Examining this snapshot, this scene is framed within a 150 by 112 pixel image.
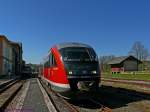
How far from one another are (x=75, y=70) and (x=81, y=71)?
0.90 ft

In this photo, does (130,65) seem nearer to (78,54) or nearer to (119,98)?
(119,98)

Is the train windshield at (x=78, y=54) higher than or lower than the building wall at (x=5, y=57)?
lower

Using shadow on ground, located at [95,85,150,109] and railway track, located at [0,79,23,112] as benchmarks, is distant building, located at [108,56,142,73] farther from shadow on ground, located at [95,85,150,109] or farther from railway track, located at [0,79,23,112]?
shadow on ground, located at [95,85,150,109]

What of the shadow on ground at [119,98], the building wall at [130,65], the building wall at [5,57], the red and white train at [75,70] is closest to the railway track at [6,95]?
the red and white train at [75,70]

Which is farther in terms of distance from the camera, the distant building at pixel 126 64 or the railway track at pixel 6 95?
the distant building at pixel 126 64

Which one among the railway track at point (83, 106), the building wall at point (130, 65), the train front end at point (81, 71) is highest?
the building wall at point (130, 65)

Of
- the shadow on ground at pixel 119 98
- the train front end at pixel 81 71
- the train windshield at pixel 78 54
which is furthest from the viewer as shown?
the train windshield at pixel 78 54

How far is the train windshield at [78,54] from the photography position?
624 inches

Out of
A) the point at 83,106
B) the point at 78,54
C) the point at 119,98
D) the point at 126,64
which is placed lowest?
the point at 83,106

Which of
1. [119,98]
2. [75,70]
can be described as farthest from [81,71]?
[119,98]

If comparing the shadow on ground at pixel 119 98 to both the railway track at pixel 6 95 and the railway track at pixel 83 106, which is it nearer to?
the railway track at pixel 83 106

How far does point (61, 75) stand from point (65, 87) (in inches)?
27.6

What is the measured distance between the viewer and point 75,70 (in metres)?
15.1

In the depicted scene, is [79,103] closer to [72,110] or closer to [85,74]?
[85,74]
